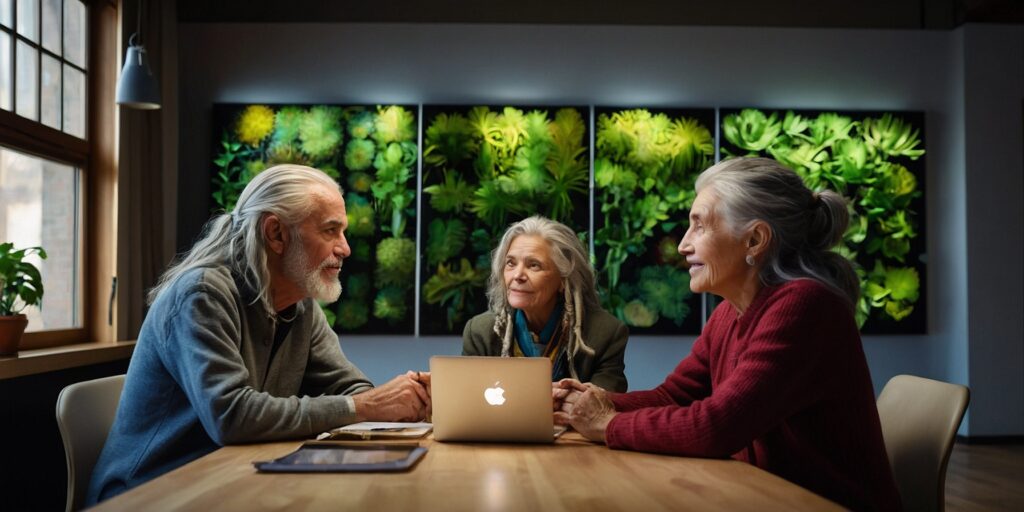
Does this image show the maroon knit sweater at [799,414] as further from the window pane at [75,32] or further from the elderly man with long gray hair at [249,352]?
the window pane at [75,32]

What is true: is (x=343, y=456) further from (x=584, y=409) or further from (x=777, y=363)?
(x=777, y=363)

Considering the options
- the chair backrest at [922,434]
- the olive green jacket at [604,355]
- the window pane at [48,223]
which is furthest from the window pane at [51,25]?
the chair backrest at [922,434]

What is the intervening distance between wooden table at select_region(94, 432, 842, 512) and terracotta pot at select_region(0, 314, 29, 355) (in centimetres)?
216

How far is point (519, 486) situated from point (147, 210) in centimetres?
426

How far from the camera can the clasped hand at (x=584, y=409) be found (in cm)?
211

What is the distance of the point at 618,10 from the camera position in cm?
616

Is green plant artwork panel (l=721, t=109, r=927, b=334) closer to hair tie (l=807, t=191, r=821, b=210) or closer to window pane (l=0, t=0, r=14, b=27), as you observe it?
hair tie (l=807, t=191, r=821, b=210)

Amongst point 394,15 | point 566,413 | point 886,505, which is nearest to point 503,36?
point 394,15

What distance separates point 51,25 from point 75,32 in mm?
284

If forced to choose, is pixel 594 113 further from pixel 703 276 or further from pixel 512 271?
pixel 703 276

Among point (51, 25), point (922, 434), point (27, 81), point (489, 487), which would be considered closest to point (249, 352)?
point (489, 487)

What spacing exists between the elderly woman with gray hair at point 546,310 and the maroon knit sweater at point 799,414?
1311 mm

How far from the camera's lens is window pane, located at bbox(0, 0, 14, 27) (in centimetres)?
405

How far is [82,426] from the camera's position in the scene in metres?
2.21
